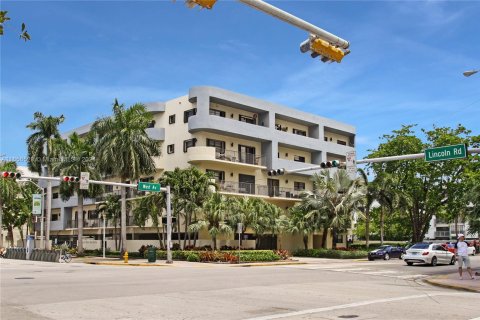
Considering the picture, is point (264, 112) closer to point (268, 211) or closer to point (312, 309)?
point (268, 211)

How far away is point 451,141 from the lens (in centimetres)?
5350

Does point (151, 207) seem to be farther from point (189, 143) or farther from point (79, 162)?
point (79, 162)

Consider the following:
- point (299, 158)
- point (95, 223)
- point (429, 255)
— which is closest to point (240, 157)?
point (299, 158)

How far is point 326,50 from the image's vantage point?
1015 centimetres

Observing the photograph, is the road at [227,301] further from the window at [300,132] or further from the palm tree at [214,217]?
Answer: the window at [300,132]

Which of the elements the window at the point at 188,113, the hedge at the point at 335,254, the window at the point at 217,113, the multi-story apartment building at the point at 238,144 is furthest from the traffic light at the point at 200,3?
the window at the point at 217,113

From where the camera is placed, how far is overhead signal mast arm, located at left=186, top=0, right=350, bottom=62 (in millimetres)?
8891

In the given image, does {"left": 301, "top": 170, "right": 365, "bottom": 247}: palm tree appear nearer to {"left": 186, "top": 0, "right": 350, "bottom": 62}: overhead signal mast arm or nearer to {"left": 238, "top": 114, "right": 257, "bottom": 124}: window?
{"left": 238, "top": 114, "right": 257, "bottom": 124}: window

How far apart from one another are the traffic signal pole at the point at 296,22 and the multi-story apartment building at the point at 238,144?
36475 millimetres

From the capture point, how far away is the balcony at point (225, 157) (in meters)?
46.7

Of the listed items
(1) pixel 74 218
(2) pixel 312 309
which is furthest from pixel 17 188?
(2) pixel 312 309

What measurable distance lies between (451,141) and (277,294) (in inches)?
1693

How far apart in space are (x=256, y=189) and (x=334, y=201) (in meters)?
8.07

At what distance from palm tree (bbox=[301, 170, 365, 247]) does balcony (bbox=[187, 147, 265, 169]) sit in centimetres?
619
